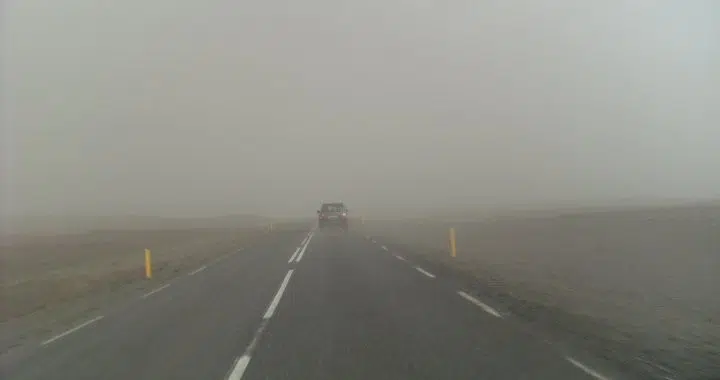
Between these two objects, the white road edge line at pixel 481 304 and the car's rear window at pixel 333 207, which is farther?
the car's rear window at pixel 333 207

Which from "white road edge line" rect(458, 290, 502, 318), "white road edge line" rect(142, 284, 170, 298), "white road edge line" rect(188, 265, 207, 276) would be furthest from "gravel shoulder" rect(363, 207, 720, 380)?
"white road edge line" rect(188, 265, 207, 276)

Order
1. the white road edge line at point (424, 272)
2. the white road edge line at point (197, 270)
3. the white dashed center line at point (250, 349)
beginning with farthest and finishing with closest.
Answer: the white road edge line at point (197, 270), the white road edge line at point (424, 272), the white dashed center line at point (250, 349)

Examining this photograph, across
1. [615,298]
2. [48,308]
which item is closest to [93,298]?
[48,308]

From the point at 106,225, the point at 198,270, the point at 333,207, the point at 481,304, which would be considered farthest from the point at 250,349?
the point at 106,225

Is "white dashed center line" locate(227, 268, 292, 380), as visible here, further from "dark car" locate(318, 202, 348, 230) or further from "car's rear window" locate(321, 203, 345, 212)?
"car's rear window" locate(321, 203, 345, 212)

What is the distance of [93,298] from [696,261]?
18.0 meters

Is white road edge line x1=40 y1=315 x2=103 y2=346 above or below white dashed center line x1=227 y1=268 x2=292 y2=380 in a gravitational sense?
below

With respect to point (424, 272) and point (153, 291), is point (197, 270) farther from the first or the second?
point (424, 272)

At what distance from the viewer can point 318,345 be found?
26.7 ft

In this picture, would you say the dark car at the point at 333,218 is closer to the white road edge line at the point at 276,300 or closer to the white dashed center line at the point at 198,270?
the white dashed center line at the point at 198,270

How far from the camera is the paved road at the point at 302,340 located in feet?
22.2

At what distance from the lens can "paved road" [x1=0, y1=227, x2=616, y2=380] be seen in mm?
6773

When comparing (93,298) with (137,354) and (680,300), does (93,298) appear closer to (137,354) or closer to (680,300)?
(137,354)

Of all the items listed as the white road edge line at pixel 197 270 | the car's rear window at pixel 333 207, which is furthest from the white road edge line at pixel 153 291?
the car's rear window at pixel 333 207
